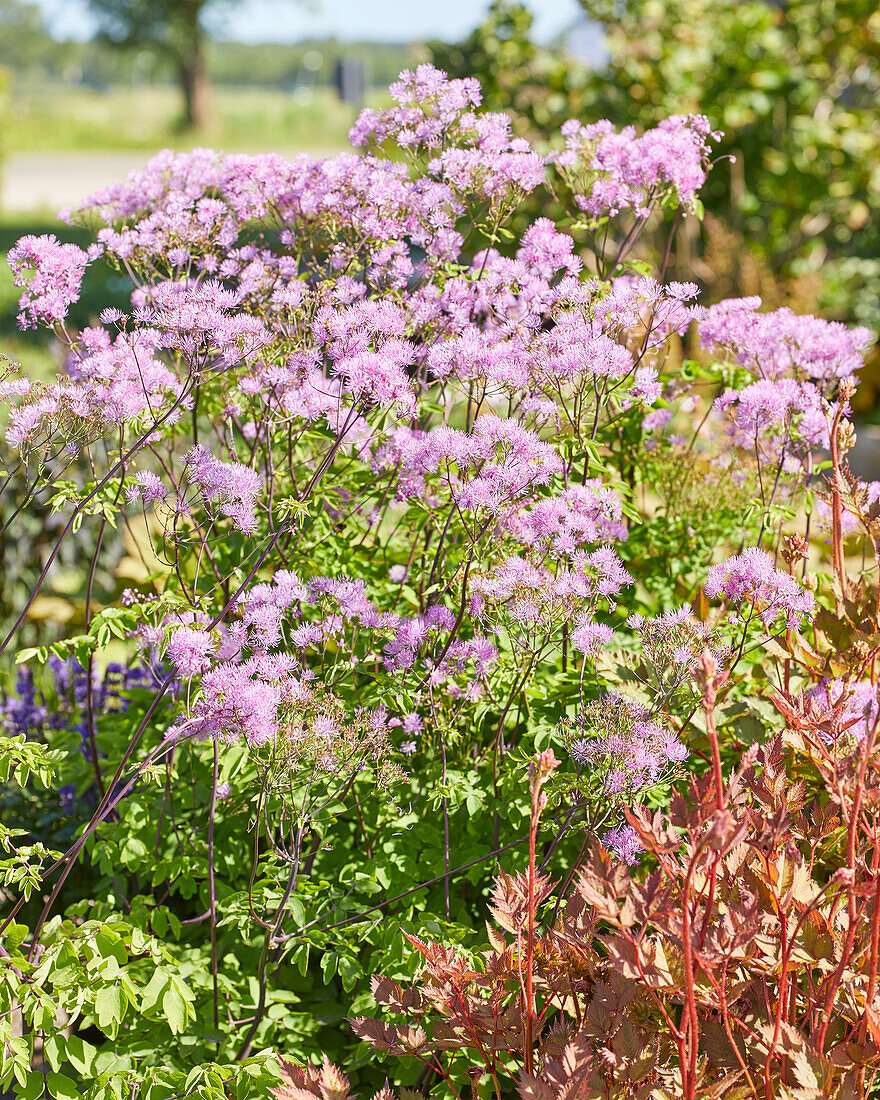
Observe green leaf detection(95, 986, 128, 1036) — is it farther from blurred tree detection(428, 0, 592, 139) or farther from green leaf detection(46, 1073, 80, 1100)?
blurred tree detection(428, 0, 592, 139)

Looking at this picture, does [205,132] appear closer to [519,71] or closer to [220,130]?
[220,130]

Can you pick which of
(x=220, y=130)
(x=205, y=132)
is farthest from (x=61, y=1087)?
(x=220, y=130)

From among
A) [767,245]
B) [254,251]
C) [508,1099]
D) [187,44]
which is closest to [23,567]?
[254,251]

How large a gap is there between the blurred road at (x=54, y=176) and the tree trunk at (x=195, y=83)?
198 cm

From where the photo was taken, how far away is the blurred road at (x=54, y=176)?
824 inches

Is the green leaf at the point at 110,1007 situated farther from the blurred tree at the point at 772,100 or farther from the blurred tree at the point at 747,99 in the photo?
the blurred tree at the point at 772,100

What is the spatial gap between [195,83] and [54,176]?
19.8ft

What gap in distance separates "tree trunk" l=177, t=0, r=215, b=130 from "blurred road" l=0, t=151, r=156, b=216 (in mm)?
1981

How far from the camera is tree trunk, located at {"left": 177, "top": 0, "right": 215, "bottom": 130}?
27.1 m

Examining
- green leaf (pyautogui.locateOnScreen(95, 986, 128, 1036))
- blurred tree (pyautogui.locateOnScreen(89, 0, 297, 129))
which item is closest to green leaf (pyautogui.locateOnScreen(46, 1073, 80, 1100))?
green leaf (pyautogui.locateOnScreen(95, 986, 128, 1036))

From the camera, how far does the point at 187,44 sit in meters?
26.6

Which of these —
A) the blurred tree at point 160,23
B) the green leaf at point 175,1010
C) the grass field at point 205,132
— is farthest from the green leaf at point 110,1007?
the blurred tree at point 160,23

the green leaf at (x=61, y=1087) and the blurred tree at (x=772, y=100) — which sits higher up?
the blurred tree at (x=772, y=100)

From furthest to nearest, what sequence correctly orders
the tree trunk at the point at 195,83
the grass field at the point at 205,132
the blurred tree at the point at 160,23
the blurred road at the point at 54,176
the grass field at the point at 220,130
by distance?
the grass field at the point at 220,130
the grass field at the point at 205,132
the tree trunk at the point at 195,83
the blurred tree at the point at 160,23
the blurred road at the point at 54,176
